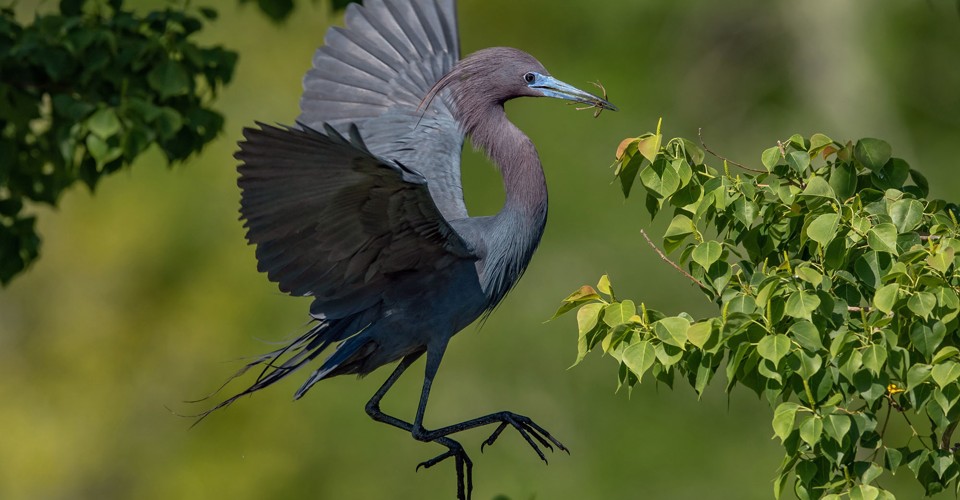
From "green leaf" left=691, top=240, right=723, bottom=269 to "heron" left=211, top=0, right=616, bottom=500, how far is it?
79 cm

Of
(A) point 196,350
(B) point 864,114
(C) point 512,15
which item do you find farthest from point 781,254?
(C) point 512,15

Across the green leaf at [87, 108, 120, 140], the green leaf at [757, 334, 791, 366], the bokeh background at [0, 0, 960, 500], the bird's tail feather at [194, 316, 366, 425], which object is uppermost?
the green leaf at [757, 334, 791, 366]

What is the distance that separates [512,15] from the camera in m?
12.6

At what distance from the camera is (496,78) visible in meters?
3.84

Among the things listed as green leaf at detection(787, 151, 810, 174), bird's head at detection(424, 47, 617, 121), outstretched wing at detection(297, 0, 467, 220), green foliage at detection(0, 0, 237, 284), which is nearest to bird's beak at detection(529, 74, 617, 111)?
bird's head at detection(424, 47, 617, 121)

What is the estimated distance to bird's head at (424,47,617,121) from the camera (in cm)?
381

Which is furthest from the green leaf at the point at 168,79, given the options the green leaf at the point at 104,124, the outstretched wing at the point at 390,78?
the outstretched wing at the point at 390,78

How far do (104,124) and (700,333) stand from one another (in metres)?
2.18

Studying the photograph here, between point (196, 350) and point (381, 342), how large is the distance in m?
6.33

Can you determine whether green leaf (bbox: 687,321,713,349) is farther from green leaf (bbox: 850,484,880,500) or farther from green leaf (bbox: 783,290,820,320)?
green leaf (bbox: 850,484,880,500)

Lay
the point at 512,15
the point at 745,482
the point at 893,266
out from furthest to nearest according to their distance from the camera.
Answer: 1. the point at 512,15
2. the point at 745,482
3. the point at 893,266

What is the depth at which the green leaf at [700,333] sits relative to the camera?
2.47 meters

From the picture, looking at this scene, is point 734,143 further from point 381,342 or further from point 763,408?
point 381,342

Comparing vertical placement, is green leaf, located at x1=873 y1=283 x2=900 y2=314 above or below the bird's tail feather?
above
